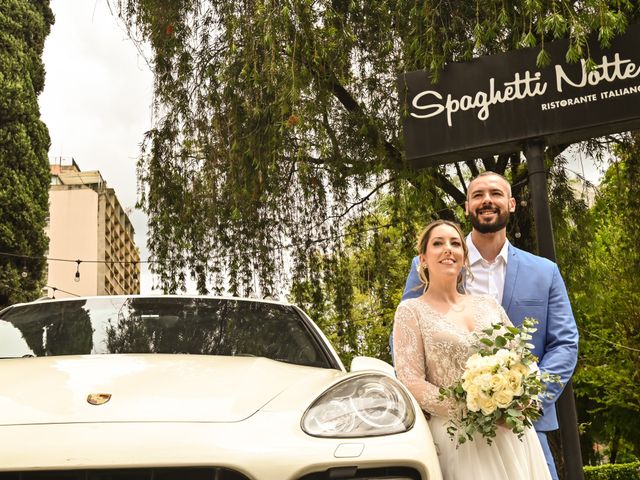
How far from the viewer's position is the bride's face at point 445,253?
292cm

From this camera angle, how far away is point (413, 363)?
279 centimetres

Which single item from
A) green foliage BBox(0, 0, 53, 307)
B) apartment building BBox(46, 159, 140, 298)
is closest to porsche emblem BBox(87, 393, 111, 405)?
green foliage BBox(0, 0, 53, 307)

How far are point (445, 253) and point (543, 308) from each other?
0.62 meters

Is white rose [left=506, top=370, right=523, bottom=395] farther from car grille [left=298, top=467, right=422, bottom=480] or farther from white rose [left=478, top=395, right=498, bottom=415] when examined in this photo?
car grille [left=298, top=467, right=422, bottom=480]

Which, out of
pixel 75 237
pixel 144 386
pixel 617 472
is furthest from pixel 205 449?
pixel 75 237

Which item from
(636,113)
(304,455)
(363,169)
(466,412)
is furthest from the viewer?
(363,169)

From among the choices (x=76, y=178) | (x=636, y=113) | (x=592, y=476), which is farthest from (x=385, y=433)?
(x=76, y=178)

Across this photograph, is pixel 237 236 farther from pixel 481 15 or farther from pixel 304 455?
pixel 304 455

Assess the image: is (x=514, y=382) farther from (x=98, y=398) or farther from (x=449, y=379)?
(x=98, y=398)

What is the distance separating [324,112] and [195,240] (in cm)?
291

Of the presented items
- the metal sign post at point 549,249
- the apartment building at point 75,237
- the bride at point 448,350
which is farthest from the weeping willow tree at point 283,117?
the apartment building at point 75,237

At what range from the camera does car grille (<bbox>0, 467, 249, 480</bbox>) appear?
6.64 feet

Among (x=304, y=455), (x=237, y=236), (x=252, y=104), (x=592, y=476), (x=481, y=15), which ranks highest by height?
(x=481, y=15)

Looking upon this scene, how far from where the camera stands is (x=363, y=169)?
8070mm
